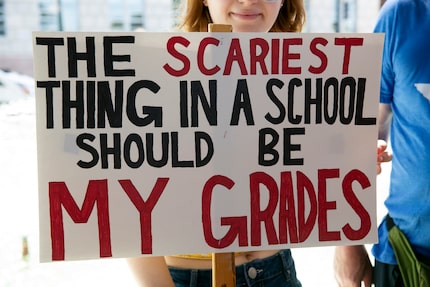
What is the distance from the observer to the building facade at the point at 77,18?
1140cm

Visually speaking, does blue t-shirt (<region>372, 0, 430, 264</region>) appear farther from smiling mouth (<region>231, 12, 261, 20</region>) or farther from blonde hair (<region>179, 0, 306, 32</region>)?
smiling mouth (<region>231, 12, 261, 20</region>)

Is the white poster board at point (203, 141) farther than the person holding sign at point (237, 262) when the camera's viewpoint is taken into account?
No

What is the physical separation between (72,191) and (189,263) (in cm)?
29

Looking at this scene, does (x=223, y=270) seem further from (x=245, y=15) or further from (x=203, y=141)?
(x=245, y=15)

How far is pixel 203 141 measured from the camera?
0.96m

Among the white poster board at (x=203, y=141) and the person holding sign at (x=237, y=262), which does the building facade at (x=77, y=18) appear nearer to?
the person holding sign at (x=237, y=262)

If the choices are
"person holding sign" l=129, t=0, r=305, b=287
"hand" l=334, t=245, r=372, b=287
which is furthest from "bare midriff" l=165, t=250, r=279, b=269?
"hand" l=334, t=245, r=372, b=287

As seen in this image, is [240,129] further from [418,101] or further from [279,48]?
[418,101]

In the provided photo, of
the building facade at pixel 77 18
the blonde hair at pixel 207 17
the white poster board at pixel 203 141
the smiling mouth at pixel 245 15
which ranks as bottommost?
the white poster board at pixel 203 141

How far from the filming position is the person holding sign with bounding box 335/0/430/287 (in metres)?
1.18

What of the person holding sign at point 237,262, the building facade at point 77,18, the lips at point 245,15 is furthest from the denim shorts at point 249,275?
the building facade at point 77,18

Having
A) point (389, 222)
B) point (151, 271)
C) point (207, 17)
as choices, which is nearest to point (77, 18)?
point (207, 17)

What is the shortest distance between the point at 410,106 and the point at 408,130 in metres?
0.05

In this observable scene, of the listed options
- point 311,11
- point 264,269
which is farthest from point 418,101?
point 311,11
